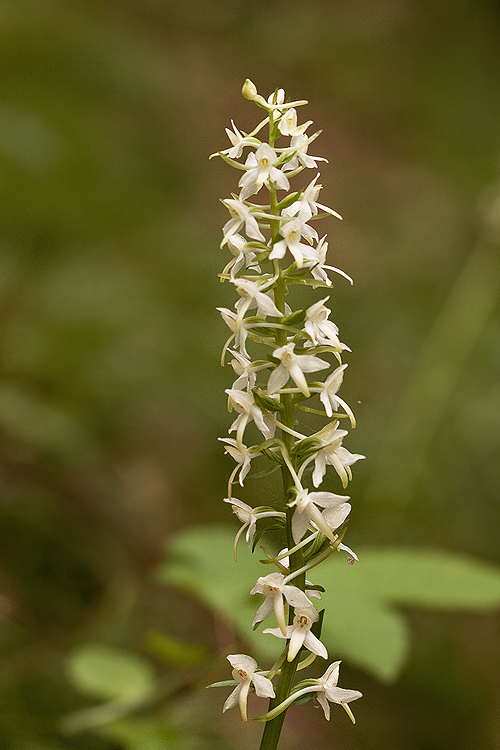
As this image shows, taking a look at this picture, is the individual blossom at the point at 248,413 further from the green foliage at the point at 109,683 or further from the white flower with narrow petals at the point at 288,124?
the green foliage at the point at 109,683

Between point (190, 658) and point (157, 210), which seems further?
point (157, 210)

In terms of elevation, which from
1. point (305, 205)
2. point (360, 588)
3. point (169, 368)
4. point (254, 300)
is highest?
point (305, 205)

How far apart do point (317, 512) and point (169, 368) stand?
344 cm

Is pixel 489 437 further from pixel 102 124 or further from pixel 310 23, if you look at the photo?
pixel 310 23

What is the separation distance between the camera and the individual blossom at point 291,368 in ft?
2.83

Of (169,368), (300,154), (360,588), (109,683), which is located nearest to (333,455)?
(300,154)

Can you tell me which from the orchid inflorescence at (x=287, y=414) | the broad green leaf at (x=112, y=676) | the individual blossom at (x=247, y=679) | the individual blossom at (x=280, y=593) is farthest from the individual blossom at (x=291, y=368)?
the broad green leaf at (x=112, y=676)

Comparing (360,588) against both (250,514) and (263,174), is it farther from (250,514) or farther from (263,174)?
(263,174)

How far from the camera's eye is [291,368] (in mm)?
874

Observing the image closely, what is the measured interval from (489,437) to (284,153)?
324 centimetres

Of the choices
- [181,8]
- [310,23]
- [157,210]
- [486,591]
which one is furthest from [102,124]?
[486,591]

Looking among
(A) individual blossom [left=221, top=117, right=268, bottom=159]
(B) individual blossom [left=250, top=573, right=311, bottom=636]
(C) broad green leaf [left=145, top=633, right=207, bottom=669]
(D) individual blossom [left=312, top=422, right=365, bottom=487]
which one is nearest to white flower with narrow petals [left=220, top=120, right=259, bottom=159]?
(A) individual blossom [left=221, top=117, right=268, bottom=159]

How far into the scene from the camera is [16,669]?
90.8 inches

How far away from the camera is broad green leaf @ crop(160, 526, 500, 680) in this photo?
154cm
